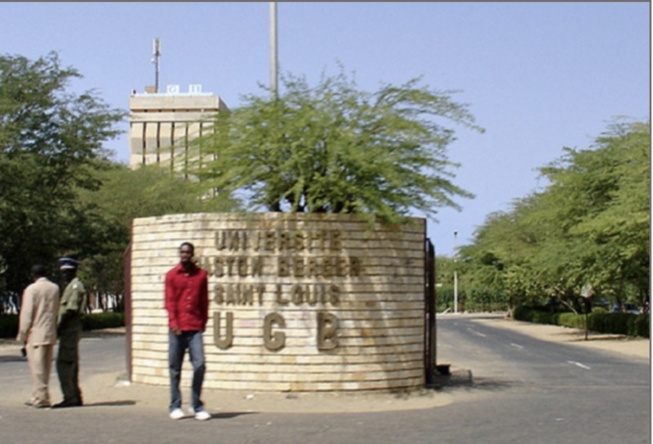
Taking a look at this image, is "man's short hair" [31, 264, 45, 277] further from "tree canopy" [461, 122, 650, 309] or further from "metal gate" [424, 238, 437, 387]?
"tree canopy" [461, 122, 650, 309]

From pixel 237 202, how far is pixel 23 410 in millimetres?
3903

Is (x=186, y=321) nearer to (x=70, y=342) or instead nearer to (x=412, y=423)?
(x=70, y=342)

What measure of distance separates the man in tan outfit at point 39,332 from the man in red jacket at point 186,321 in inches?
67.0

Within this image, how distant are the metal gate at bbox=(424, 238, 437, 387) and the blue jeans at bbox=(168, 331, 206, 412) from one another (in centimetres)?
463

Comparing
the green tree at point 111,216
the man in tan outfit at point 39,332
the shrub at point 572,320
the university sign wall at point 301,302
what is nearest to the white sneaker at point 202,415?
the man in tan outfit at point 39,332

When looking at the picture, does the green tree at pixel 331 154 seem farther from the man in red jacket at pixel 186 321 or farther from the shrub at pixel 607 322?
the shrub at pixel 607 322

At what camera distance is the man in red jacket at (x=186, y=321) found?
10992mm

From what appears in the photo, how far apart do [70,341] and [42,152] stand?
29.5m

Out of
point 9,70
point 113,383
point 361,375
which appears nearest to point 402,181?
point 361,375

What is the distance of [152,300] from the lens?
1430cm

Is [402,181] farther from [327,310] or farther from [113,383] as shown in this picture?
[113,383]

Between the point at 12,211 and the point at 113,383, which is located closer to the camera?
the point at 113,383

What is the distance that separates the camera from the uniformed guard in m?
12.0

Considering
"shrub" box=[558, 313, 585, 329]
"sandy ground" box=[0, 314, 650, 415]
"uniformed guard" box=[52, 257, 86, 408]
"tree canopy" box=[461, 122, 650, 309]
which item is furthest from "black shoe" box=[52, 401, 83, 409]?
"shrub" box=[558, 313, 585, 329]
